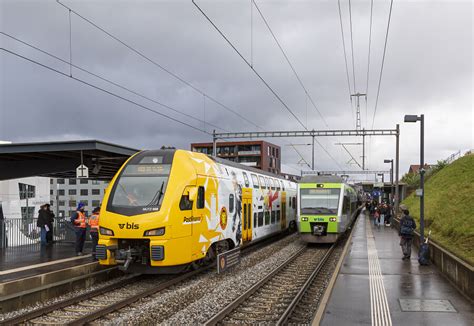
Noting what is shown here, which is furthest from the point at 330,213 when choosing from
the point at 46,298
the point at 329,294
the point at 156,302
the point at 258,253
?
the point at 46,298

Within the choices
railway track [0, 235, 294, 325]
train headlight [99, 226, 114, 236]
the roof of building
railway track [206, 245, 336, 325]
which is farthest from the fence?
railway track [206, 245, 336, 325]

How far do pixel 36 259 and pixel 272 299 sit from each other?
754 centimetres

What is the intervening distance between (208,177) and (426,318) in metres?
6.70

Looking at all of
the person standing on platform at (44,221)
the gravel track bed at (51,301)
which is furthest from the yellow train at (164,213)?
the person standing on platform at (44,221)

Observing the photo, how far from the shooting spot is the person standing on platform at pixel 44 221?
16.6 m

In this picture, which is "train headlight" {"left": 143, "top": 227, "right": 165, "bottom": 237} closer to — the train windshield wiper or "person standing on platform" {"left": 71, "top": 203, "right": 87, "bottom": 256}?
the train windshield wiper

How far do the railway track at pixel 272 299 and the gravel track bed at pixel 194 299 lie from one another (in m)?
0.34

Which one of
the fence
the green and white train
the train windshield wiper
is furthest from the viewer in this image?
the green and white train

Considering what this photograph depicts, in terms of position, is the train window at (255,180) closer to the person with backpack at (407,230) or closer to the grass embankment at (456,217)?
the person with backpack at (407,230)

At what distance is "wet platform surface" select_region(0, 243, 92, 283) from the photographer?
1145 cm

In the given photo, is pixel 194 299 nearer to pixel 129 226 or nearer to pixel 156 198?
pixel 129 226

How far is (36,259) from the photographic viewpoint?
13.8 m

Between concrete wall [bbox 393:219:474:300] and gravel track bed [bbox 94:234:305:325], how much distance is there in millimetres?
4971

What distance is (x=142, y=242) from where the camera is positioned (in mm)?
11250
